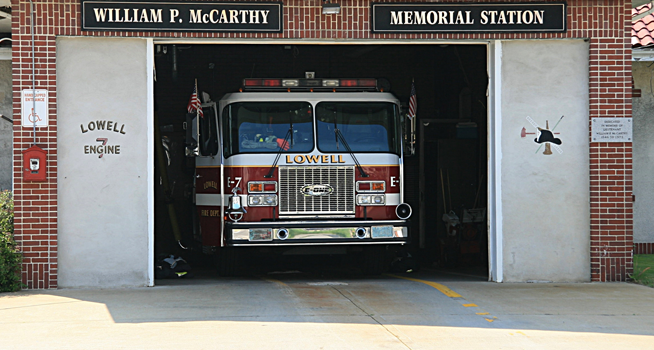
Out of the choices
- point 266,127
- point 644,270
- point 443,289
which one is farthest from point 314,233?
point 644,270

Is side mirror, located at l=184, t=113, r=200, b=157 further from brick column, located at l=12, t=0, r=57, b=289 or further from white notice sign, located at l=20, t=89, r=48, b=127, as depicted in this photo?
white notice sign, located at l=20, t=89, r=48, b=127

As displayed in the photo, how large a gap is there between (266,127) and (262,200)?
1052 millimetres

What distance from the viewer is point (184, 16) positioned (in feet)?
32.1

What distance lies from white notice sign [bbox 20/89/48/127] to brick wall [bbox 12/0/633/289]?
0.08 meters

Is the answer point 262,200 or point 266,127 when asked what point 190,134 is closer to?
point 266,127

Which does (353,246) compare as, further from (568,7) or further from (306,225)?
(568,7)

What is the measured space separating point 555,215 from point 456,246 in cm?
410

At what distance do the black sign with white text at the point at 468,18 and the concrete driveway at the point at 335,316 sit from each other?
11.4 feet

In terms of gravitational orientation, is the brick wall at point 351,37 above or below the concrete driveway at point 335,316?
above

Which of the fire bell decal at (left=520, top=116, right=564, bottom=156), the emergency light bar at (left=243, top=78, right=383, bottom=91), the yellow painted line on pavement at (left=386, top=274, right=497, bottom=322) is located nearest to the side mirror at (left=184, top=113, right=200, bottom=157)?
the emergency light bar at (left=243, top=78, right=383, bottom=91)

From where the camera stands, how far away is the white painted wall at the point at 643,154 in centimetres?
1399

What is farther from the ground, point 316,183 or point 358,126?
point 358,126

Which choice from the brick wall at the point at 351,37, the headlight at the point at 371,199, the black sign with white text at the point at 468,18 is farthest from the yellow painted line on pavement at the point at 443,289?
the black sign with white text at the point at 468,18

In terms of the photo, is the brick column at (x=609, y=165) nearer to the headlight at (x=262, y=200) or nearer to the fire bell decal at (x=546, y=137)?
the fire bell decal at (x=546, y=137)
